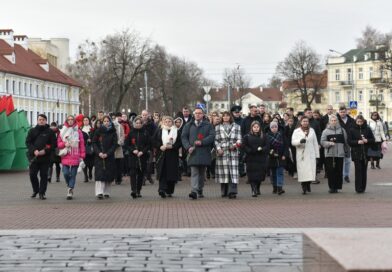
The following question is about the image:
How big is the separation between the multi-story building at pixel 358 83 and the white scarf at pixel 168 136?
10169 centimetres

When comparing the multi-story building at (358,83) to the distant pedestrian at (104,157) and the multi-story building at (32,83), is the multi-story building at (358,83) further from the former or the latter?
the distant pedestrian at (104,157)

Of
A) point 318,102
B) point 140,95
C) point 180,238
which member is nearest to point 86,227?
point 180,238

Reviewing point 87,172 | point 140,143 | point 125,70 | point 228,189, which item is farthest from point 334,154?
point 125,70

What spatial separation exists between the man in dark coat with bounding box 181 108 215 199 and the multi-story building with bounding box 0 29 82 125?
6486cm

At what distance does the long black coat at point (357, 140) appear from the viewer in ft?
55.1

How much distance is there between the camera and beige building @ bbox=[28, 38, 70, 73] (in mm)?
113500

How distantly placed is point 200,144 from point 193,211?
261cm

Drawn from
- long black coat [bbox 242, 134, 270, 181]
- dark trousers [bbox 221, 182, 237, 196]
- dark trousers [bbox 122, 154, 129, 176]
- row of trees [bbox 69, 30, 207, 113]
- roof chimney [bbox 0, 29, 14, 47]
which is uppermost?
roof chimney [bbox 0, 29, 14, 47]

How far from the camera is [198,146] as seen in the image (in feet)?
52.4

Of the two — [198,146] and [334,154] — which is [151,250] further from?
[334,154]

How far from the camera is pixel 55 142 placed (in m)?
17.0

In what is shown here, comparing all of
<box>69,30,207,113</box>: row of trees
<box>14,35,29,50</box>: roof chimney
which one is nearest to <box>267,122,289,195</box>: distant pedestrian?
<box>69,30,207,113</box>: row of trees

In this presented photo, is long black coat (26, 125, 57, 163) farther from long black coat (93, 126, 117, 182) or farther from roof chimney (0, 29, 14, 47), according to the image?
roof chimney (0, 29, 14, 47)

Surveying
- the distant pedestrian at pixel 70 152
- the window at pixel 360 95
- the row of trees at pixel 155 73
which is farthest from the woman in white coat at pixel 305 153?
the window at pixel 360 95
